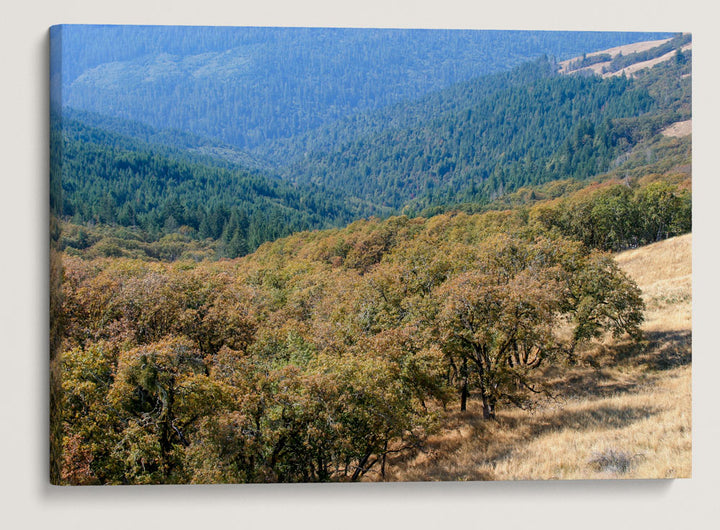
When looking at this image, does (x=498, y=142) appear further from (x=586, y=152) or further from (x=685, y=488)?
(x=685, y=488)

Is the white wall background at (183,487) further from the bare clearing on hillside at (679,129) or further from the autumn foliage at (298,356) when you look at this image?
the bare clearing on hillside at (679,129)

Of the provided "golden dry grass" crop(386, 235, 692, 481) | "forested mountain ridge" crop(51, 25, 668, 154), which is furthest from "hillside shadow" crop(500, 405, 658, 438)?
"forested mountain ridge" crop(51, 25, 668, 154)


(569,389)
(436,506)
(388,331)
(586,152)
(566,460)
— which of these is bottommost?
(436,506)

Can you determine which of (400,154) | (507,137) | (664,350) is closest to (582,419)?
(664,350)

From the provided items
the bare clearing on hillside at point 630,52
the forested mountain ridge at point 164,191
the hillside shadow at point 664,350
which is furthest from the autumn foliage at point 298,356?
the bare clearing on hillside at point 630,52

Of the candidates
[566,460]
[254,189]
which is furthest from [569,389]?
[254,189]

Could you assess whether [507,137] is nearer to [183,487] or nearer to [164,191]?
[164,191]
